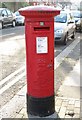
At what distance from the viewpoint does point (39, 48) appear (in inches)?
193

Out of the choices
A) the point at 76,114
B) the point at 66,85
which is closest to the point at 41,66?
the point at 76,114

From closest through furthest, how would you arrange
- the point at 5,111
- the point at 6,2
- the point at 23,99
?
1. the point at 5,111
2. the point at 23,99
3. the point at 6,2

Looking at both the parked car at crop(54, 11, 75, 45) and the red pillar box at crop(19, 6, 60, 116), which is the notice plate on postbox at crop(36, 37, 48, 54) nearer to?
the red pillar box at crop(19, 6, 60, 116)

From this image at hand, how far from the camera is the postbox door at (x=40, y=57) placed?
16.0 ft

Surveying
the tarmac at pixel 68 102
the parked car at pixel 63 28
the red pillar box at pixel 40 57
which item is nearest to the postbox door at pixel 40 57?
the red pillar box at pixel 40 57

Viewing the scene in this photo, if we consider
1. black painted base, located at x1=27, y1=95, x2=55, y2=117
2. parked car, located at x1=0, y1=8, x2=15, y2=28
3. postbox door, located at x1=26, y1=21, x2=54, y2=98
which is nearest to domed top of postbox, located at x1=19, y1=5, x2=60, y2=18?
postbox door, located at x1=26, y1=21, x2=54, y2=98

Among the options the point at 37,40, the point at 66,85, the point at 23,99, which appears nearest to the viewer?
the point at 37,40

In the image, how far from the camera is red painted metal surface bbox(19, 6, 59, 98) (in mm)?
4793

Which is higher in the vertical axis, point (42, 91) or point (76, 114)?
point (42, 91)

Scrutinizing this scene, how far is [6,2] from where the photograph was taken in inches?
1788

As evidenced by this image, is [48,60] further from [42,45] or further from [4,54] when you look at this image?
[4,54]

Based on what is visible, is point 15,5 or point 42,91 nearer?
point 42,91

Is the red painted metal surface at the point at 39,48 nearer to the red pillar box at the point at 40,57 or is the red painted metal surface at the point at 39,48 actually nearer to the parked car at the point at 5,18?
the red pillar box at the point at 40,57

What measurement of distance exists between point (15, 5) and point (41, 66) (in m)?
42.5
